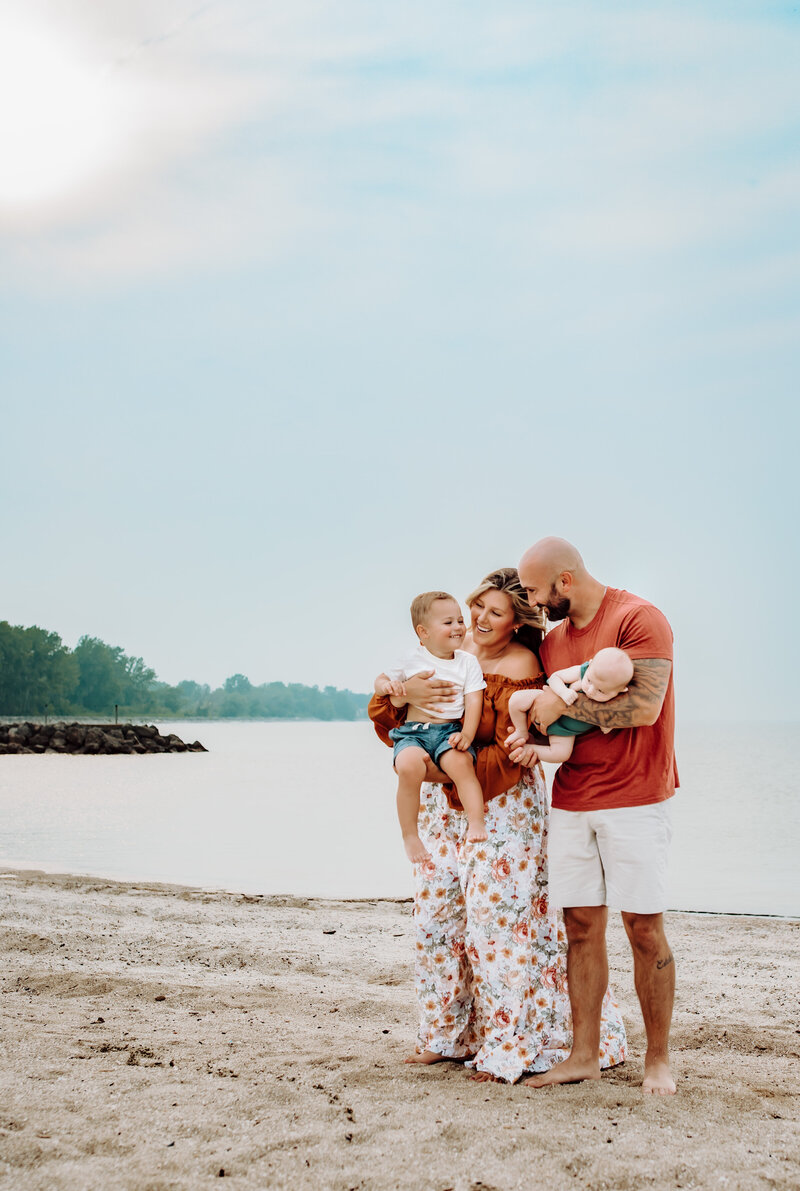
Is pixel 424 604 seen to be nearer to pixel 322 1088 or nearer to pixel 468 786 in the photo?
pixel 468 786

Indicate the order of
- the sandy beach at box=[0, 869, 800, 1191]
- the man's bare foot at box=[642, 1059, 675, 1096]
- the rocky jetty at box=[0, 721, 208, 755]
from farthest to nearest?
the rocky jetty at box=[0, 721, 208, 755]
the man's bare foot at box=[642, 1059, 675, 1096]
the sandy beach at box=[0, 869, 800, 1191]

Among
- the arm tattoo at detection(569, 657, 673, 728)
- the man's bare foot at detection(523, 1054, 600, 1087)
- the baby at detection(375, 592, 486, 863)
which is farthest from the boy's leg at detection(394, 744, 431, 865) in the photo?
the man's bare foot at detection(523, 1054, 600, 1087)

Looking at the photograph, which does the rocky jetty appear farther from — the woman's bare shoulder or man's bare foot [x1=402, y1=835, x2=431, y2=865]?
the woman's bare shoulder

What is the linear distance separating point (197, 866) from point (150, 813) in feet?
25.0

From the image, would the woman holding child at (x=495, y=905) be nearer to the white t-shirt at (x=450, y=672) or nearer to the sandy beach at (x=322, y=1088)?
the white t-shirt at (x=450, y=672)

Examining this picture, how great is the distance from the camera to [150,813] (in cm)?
1877

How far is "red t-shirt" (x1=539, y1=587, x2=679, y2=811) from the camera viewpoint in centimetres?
346

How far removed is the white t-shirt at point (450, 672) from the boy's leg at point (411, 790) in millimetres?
176

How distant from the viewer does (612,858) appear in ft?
11.4

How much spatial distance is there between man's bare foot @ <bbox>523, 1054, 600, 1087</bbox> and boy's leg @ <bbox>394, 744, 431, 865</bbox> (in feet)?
2.87

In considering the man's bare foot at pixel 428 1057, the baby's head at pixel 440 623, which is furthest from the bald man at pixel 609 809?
the man's bare foot at pixel 428 1057

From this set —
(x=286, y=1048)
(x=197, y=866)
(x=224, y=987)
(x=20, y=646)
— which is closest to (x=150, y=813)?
(x=197, y=866)

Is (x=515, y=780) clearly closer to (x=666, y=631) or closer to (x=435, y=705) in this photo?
(x=435, y=705)

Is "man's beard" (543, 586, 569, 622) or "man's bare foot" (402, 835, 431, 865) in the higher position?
"man's beard" (543, 586, 569, 622)
